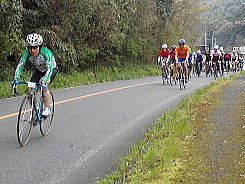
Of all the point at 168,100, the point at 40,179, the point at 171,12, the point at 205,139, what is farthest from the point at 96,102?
the point at 171,12

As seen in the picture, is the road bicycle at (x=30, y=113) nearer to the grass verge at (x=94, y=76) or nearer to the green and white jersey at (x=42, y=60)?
the green and white jersey at (x=42, y=60)

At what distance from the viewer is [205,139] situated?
655 centimetres

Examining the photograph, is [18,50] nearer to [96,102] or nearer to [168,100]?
[96,102]

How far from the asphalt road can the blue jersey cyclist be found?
822 millimetres

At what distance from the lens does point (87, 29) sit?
23625 millimetres

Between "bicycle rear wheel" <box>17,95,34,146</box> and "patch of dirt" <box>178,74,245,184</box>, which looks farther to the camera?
"bicycle rear wheel" <box>17,95,34,146</box>

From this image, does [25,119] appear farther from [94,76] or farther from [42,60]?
[94,76]

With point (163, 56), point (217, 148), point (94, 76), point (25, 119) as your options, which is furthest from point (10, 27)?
point (217, 148)

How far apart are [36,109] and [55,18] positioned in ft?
46.5

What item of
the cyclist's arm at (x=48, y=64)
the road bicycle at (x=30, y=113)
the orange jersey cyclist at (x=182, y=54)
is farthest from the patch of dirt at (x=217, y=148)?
the orange jersey cyclist at (x=182, y=54)

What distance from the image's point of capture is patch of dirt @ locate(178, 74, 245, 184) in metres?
4.74

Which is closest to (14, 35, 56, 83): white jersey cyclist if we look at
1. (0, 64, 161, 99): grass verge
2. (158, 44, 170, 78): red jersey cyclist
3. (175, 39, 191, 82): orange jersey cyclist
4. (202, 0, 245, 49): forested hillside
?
(0, 64, 161, 99): grass verge

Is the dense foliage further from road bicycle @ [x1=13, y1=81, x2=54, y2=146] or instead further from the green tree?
road bicycle @ [x1=13, y1=81, x2=54, y2=146]

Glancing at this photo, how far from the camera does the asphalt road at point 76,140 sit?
223 inches
